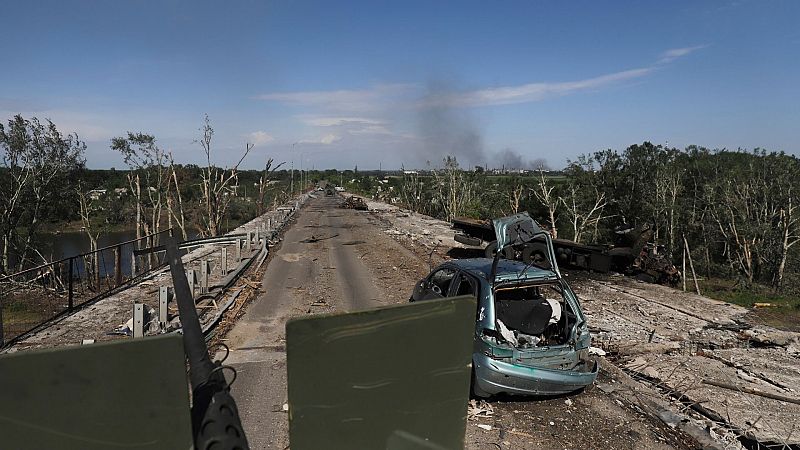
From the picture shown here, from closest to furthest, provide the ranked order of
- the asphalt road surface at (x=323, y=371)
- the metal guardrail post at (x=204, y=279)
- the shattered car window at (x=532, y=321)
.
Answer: the asphalt road surface at (x=323, y=371) → the shattered car window at (x=532, y=321) → the metal guardrail post at (x=204, y=279)

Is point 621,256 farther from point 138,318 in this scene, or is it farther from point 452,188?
point 452,188

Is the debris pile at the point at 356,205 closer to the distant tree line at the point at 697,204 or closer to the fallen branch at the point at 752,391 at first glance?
the distant tree line at the point at 697,204

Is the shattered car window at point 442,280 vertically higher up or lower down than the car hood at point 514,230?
lower down

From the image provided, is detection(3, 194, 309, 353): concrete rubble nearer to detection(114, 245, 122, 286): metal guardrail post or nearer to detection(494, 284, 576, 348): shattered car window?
detection(114, 245, 122, 286): metal guardrail post

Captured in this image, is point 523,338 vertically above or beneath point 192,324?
Answer: beneath

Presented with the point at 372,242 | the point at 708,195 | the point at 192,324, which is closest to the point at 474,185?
the point at 708,195

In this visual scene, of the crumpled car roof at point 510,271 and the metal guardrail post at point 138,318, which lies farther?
the metal guardrail post at point 138,318

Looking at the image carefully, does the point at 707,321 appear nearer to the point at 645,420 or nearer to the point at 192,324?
the point at 645,420

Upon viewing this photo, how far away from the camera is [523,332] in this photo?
246 inches

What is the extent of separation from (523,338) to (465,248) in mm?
13449

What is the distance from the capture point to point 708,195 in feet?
116

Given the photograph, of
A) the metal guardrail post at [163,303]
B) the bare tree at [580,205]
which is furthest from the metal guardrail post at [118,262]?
the bare tree at [580,205]

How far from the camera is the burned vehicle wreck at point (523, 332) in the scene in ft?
18.8

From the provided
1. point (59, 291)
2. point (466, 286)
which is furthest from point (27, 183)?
point (466, 286)
